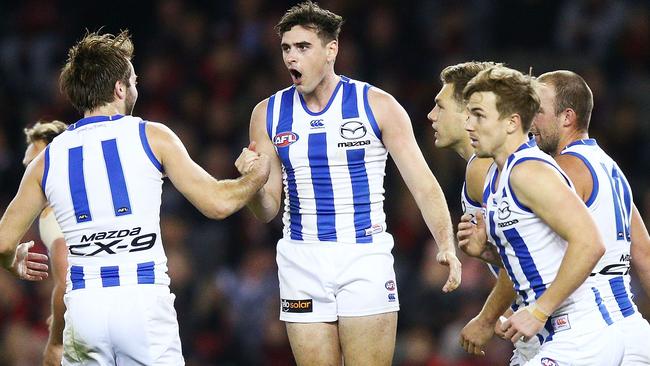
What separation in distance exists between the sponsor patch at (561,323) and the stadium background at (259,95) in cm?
445

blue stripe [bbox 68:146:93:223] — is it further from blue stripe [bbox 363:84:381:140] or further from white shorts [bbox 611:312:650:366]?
white shorts [bbox 611:312:650:366]

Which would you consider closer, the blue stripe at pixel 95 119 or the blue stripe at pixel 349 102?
the blue stripe at pixel 95 119

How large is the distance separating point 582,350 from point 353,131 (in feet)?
5.89

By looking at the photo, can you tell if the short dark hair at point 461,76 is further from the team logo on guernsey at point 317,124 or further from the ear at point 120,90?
the ear at point 120,90

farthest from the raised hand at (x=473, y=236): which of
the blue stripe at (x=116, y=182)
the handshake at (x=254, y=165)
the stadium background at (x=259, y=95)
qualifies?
the stadium background at (x=259, y=95)

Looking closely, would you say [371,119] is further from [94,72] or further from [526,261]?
[94,72]

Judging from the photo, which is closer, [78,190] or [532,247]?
[532,247]

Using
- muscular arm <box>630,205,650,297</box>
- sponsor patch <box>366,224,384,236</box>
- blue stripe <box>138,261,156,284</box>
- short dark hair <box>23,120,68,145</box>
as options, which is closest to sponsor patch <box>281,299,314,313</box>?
sponsor patch <box>366,224,384,236</box>

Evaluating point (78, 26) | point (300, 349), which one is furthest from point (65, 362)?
point (78, 26)

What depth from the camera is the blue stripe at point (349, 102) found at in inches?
232

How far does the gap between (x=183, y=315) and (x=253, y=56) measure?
3681 mm

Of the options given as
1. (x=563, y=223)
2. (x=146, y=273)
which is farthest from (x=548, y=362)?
(x=146, y=273)

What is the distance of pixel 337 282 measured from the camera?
5.79 metres

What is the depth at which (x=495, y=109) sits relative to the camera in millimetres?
4977
